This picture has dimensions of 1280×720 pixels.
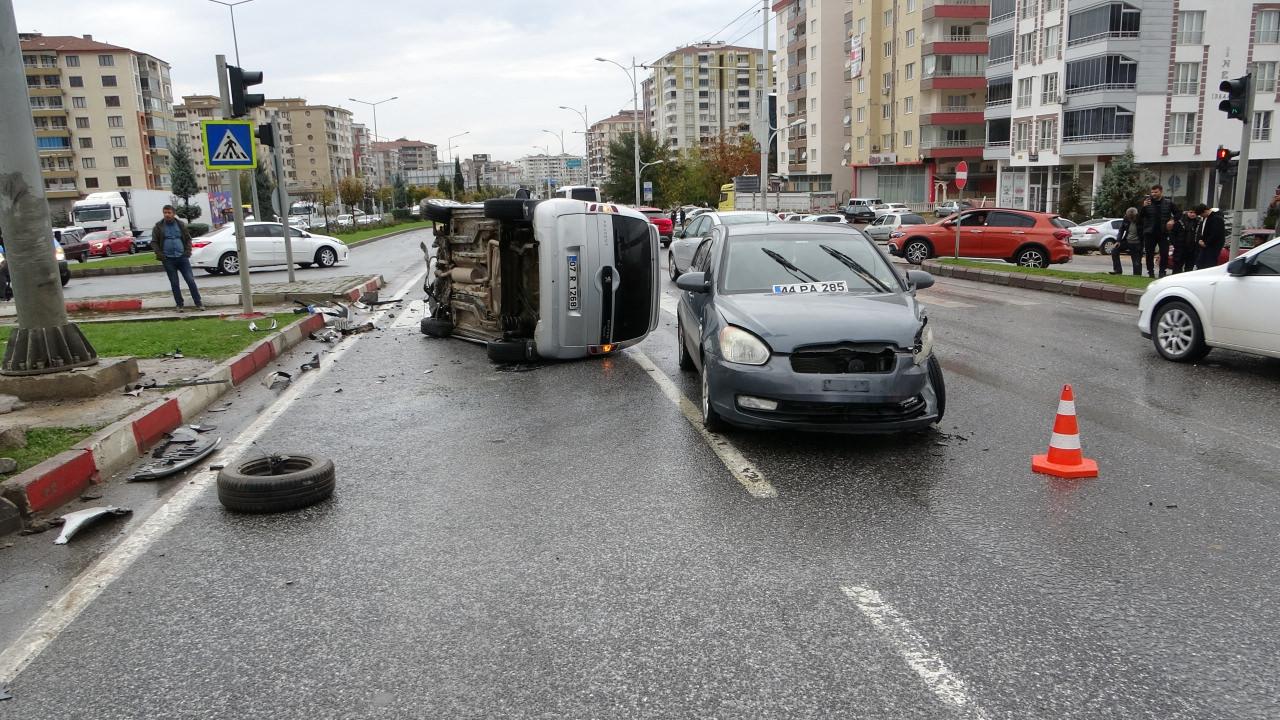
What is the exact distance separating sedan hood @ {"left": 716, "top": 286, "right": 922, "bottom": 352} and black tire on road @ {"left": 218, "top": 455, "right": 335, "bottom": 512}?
3.06 meters

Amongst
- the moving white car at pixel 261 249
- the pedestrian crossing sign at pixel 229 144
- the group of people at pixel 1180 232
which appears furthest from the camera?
the moving white car at pixel 261 249

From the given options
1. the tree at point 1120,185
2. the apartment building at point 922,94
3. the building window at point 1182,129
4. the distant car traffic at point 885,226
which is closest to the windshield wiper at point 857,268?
the distant car traffic at point 885,226

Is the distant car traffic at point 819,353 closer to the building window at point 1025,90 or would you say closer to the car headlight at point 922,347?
the car headlight at point 922,347

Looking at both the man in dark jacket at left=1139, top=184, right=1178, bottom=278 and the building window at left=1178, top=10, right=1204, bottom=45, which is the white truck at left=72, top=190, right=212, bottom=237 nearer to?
the man in dark jacket at left=1139, top=184, right=1178, bottom=278

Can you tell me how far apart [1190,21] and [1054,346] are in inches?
2037

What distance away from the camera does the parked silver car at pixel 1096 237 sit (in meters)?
33.5

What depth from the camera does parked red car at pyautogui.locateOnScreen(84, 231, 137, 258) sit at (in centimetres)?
4372

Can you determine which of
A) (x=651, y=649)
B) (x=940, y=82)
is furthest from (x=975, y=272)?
(x=940, y=82)

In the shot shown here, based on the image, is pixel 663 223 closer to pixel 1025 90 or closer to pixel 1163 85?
pixel 1163 85

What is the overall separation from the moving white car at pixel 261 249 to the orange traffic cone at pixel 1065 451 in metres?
24.5

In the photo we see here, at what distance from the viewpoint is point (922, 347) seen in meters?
6.37

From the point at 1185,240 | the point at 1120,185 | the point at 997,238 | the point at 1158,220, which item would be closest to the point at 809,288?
the point at 1185,240

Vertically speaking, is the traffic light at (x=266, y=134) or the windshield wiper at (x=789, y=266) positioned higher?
the traffic light at (x=266, y=134)

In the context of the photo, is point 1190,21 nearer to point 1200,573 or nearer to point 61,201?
point 1200,573
